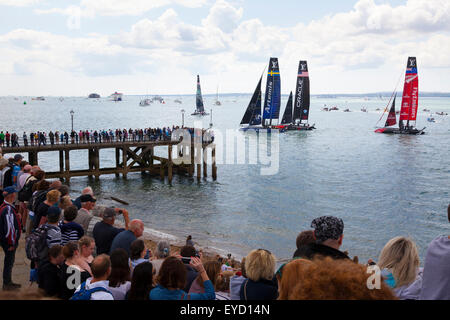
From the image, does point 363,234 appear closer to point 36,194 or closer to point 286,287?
point 36,194

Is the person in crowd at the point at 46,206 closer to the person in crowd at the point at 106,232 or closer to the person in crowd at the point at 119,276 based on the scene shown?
the person in crowd at the point at 106,232

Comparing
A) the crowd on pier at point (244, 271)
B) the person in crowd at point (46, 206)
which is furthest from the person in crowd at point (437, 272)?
the person in crowd at point (46, 206)

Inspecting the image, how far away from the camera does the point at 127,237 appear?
260 inches

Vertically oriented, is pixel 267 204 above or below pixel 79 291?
below

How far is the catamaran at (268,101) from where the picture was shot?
262 feet

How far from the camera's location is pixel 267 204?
2923cm

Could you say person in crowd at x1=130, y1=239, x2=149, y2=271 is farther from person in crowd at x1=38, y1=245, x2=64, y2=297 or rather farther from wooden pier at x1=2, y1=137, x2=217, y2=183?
wooden pier at x1=2, y1=137, x2=217, y2=183

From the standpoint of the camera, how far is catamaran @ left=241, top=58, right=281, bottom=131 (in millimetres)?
79938

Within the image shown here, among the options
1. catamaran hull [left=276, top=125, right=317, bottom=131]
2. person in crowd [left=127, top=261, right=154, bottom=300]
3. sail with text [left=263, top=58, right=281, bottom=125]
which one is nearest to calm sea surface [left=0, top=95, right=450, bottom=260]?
person in crowd [left=127, top=261, right=154, bottom=300]

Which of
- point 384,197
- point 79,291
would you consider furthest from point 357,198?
point 79,291

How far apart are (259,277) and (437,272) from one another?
1.57 meters

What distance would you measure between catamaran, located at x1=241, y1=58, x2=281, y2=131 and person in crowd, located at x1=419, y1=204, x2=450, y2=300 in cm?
7757

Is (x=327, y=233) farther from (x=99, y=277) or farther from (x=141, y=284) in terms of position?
(x=99, y=277)
